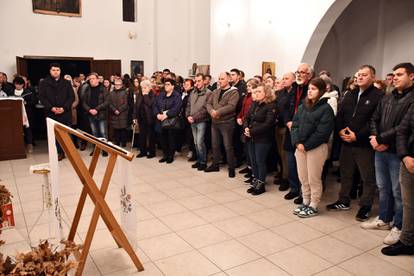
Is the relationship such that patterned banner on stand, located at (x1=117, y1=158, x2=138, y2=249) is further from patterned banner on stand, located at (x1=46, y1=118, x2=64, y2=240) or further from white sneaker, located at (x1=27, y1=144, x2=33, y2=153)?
white sneaker, located at (x1=27, y1=144, x2=33, y2=153)

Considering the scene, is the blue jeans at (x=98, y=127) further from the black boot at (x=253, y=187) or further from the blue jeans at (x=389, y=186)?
the blue jeans at (x=389, y=186)

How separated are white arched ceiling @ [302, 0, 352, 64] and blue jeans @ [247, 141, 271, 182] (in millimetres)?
3467

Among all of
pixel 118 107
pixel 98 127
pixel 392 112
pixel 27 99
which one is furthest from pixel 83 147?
pixel 392 112

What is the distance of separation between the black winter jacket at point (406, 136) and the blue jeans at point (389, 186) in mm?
325

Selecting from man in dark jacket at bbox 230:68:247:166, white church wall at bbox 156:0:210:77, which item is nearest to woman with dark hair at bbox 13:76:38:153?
man in dark jacket at bbox 230:68:247:166

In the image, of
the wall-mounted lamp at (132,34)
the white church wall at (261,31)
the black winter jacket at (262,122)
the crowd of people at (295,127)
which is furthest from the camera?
the wall-mounted lamp at (132,34)

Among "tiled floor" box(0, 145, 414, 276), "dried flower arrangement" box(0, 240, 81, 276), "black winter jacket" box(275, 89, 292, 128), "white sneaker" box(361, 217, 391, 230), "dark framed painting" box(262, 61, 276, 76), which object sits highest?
"dark framed painting" box(262, 61, 276, 76)

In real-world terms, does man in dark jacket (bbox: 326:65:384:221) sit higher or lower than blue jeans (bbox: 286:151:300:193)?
higher

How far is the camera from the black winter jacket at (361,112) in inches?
148

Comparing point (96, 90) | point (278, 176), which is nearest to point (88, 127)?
point (96, 90)

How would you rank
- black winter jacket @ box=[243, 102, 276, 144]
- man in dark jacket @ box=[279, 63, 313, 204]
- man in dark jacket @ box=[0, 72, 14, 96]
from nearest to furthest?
man in dark jacket @ box=[279, 63, 313, 204] < black winter jacket @ box=[243, 102, 276, 144] < man in dark jacket @ box=[0, 72, 14, 96]

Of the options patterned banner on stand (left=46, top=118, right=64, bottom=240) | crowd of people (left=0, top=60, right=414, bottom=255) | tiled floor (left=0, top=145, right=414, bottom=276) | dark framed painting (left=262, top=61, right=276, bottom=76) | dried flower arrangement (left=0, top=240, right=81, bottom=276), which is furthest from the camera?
dark framed painting (left=262, top=61, right=276, bottom=76)

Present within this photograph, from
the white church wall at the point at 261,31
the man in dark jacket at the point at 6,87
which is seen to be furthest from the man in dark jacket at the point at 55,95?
the white church wall at the point at 261,31

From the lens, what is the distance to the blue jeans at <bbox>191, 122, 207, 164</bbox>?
595 cm
